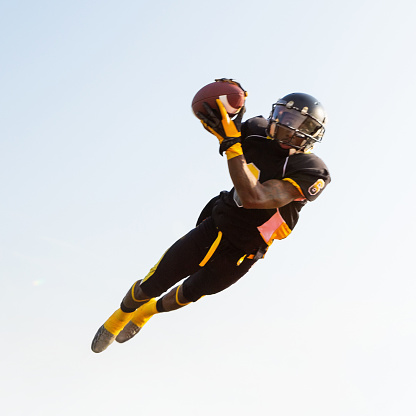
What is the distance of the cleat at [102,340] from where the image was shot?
8.25 meters

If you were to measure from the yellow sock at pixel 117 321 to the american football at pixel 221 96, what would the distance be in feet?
8.60

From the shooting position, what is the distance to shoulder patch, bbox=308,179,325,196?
264 inches

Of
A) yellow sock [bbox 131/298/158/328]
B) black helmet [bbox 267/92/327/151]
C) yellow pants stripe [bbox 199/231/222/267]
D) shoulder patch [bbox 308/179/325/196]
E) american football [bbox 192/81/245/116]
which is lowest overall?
shoulder patch [bbox 308/179/325/196]

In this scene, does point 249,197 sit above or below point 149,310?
below

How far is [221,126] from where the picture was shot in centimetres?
651

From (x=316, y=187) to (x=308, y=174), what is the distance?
0.45 ft

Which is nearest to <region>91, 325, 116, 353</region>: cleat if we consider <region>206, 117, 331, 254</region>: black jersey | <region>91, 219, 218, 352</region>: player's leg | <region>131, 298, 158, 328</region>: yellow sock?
<region>131, 298, 158, 328</region>: yellow sock

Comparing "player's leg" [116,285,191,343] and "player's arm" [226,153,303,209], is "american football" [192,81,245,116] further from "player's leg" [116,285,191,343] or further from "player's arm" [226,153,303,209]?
"player's leg" [116,285,191,343]

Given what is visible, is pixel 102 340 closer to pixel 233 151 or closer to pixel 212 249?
pixel 212 249

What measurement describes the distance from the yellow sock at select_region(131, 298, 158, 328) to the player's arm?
2517mm

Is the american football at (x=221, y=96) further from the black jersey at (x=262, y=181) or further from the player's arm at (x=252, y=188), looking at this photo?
the black jersey at (x=262, y=181)

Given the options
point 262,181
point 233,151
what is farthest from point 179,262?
point 233,151

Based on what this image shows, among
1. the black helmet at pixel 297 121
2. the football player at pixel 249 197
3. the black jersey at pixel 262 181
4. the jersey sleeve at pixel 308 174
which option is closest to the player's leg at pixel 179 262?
the football player at pixel 249 197

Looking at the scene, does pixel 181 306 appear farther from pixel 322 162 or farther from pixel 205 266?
pixel 322 162
